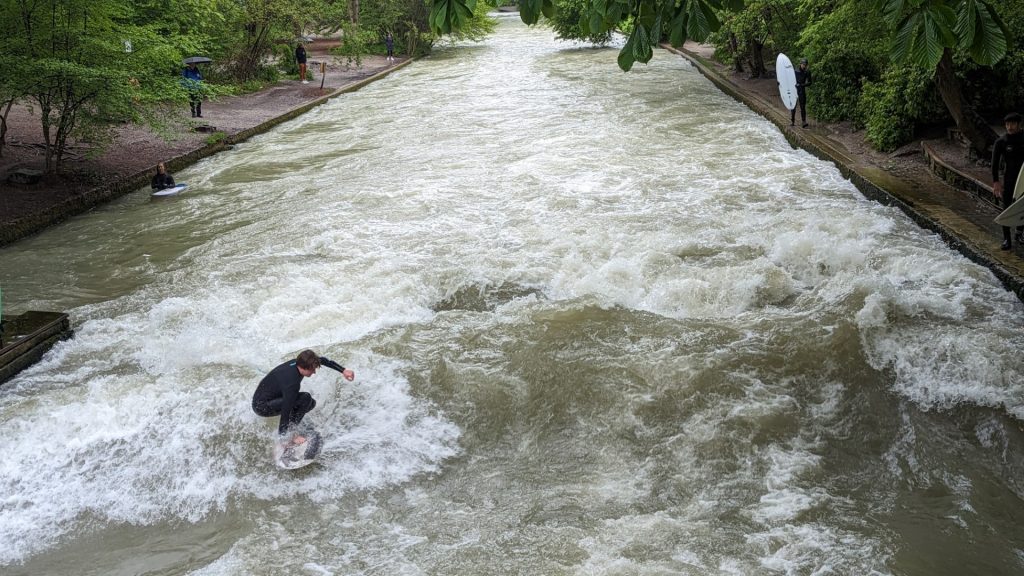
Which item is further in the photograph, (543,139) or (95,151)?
(543,139)

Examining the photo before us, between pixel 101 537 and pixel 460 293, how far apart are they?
201 inches

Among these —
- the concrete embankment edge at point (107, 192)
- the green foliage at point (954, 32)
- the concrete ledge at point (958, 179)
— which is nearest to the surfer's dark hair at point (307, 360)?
the green foliage at point (954, 32)

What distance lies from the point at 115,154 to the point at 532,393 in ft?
48.3

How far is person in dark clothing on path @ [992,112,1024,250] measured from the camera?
948cm

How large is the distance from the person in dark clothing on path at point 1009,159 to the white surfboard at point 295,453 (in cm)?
817

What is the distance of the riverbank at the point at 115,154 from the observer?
14.8 m

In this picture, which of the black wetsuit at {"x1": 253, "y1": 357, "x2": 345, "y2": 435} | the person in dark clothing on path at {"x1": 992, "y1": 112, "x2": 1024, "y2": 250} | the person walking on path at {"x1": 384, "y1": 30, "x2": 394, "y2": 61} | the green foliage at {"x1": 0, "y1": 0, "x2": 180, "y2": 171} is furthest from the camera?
the person walking on path at {"x1": 384, "y1": 30, "x2": 394, "y2": 61}

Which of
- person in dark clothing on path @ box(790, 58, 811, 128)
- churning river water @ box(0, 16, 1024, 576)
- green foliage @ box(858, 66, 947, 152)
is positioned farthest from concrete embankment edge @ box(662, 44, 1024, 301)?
green foliage @ box(858, 66, 947, 152)

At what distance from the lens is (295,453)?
693cm

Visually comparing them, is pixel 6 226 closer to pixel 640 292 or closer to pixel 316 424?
pixel 316 424

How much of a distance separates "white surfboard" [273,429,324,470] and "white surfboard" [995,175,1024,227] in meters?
7.89

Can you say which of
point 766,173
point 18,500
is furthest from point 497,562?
point 766,173

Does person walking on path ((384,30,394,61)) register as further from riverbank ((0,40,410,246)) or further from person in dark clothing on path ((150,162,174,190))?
person in dark clothing on path ((150,162,174,190))

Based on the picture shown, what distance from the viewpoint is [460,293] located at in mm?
10383
